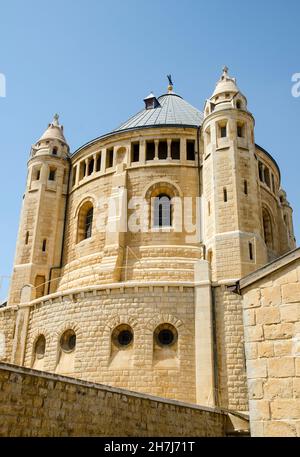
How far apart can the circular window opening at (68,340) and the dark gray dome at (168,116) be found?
40.3 feet

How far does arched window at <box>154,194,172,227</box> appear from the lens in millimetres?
23523

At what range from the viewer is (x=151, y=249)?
2247cm

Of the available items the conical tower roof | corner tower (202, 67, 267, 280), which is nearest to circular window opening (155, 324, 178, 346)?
corner tower (202, 67, 267, 280)

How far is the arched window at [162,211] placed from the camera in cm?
2352

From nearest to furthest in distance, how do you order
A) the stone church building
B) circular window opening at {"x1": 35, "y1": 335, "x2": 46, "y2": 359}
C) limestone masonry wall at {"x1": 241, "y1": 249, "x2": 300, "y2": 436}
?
limestone masonry wall at {"x1": 241, "y1": 249, "x2": 300, "y2": 436} < the stone church building < circular window opening at {"x1": 35, "y1": 335, "x2": 46, "y2": 359}

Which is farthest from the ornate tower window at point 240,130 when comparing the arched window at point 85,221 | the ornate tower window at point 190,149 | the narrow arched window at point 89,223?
the narrow arched window at point 89,223

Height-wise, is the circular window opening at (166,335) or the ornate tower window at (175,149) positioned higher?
Answer: the ornate tower window at (175,149)

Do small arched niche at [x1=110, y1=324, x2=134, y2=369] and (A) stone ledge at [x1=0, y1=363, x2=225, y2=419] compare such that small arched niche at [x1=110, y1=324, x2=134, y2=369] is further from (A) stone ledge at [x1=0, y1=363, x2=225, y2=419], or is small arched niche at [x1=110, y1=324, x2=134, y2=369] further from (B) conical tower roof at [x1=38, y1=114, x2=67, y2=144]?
(B) conical tower roof at [x1=38, y1=114, x2=67, y2=144]

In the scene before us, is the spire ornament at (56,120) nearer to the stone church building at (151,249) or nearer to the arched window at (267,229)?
the stone church building at (151,249)

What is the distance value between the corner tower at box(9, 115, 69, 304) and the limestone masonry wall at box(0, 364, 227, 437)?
1225cm

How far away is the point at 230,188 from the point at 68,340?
10441 mm
